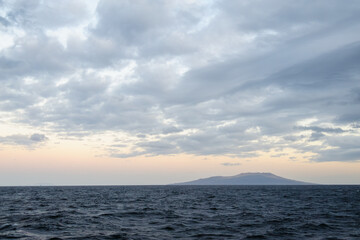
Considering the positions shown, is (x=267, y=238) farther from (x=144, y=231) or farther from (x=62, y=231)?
(x=62, y=231)

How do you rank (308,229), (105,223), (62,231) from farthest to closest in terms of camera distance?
(105,223) < (308,229) < (62,231)

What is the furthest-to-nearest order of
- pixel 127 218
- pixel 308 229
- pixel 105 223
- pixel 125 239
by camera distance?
pixel 127 218 → pixel 105 223 → pixel 308 229 → pixel 125 239

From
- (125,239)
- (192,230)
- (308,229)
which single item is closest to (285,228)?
(308,229)

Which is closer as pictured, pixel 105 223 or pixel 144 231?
pixel 144 231

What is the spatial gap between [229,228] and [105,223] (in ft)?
41.6

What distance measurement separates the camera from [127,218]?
116 ft

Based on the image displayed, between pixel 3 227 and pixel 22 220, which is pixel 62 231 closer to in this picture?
pixel 3 227

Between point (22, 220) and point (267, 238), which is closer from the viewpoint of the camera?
point (267, 238)

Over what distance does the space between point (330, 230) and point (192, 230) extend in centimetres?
1271

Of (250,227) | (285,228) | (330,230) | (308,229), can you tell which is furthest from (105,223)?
(330,230)

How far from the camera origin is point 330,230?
27.7 m

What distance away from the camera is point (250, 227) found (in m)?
29.1

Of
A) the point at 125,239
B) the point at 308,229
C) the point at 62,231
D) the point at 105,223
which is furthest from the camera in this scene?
the point at 105,223

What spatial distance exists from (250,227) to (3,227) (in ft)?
75.5
